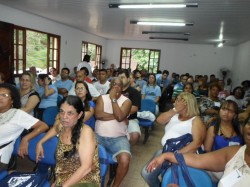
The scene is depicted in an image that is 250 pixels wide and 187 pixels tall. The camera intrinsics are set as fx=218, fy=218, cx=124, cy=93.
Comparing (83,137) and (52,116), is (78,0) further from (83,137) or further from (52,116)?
(83,137)

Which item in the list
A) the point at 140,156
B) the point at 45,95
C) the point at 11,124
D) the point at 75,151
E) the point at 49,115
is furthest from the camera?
the point at 45,95

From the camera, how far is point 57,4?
4.89m

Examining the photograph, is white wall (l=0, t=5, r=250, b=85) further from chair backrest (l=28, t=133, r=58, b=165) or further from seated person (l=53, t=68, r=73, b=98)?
chair backrest (l=28, t=133, r=58, b=165)

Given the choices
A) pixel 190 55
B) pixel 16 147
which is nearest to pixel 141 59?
pixel 190 55

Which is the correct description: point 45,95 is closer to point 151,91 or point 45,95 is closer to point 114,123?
point 114,123

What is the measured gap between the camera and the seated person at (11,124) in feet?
5.98

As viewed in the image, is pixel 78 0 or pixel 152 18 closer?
pixel 78 0

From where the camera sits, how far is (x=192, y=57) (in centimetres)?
1223

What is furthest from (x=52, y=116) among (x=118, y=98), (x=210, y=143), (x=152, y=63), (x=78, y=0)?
(x=152, y=63)

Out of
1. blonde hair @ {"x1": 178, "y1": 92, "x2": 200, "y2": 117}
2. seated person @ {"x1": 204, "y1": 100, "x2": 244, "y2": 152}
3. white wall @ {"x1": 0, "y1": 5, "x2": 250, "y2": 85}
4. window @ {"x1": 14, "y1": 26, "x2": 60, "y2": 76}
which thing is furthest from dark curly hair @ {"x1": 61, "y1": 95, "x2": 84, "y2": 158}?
white wall @ {"x1": 0, "y1": 5, "x2": 250, "y2": 85}

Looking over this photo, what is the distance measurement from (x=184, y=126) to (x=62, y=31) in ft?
22.2

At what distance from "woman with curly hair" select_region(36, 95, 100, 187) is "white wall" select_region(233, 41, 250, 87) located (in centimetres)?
856

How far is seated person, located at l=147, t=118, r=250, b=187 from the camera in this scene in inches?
46.6

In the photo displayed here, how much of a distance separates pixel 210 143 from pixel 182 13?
366 centimetres
